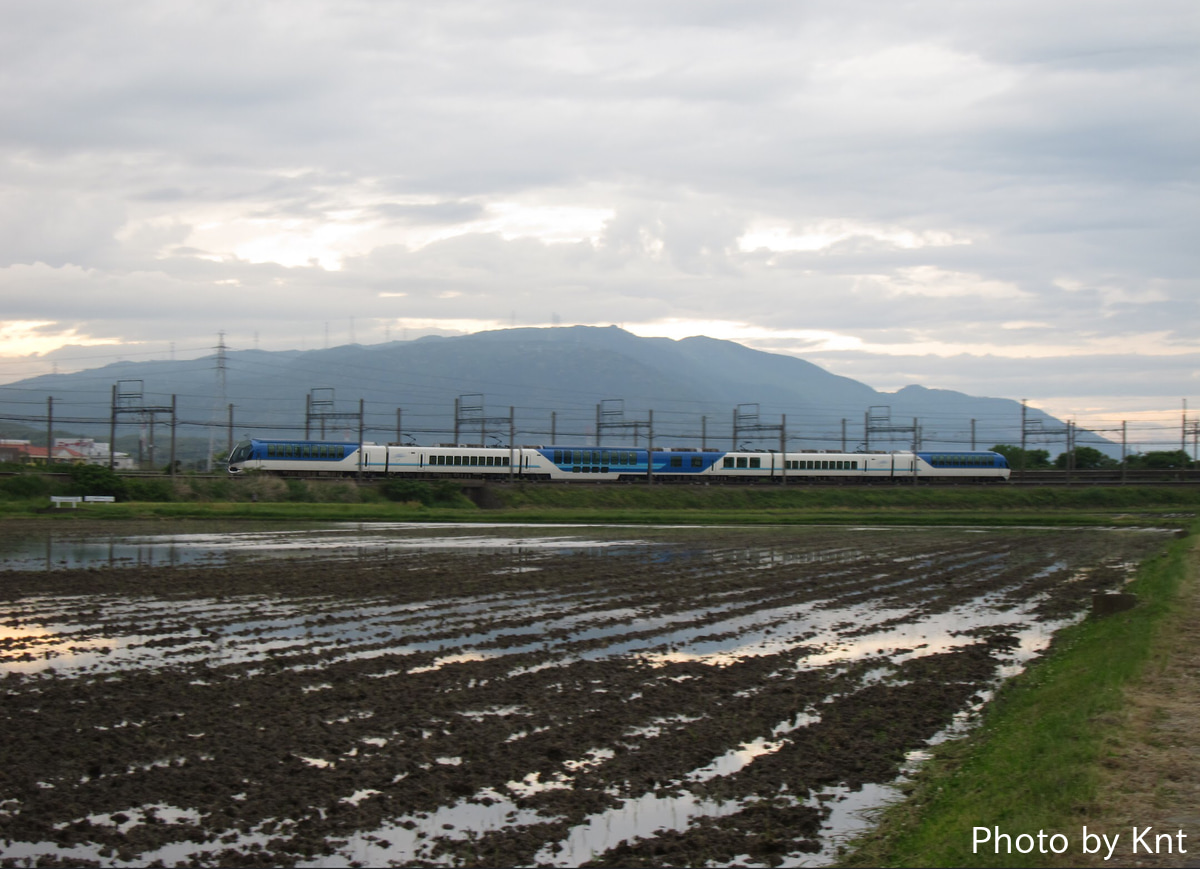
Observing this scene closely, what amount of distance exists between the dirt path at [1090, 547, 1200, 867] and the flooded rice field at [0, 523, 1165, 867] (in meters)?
2.08

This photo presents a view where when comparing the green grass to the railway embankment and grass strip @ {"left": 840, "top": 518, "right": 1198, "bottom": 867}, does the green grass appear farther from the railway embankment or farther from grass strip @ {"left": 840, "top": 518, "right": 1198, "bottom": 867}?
grass strip @ {"left": 840, "top": 518, "right": 1198, "bottom": 867}

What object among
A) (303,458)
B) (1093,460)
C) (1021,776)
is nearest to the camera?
(1021,776)

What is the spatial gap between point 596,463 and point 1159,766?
8076 cm

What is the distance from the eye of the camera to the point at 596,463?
9062 centimetres

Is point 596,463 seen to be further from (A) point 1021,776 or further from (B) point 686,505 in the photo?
(A) point 1021,776

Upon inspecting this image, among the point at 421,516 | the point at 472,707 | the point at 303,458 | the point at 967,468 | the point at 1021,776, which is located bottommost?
the point at 421,516

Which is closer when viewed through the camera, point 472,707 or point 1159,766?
point 1159,766

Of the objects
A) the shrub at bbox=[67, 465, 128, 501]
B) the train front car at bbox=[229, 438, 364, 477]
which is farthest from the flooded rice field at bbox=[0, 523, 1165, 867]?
the train front car at bbox=[229, 438, 364, 477]

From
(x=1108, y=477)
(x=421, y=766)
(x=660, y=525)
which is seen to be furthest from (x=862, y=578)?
(x=1108, y=477)

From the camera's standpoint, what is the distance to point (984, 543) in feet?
155

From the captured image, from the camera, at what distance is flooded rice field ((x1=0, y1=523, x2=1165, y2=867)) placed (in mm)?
8883

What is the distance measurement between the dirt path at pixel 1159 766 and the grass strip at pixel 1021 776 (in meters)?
0.16

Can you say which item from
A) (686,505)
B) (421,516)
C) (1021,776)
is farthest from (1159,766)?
(686,505)

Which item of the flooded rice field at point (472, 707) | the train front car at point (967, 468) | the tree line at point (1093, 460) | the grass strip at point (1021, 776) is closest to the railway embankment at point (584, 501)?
the train front car at point (967, 468)
